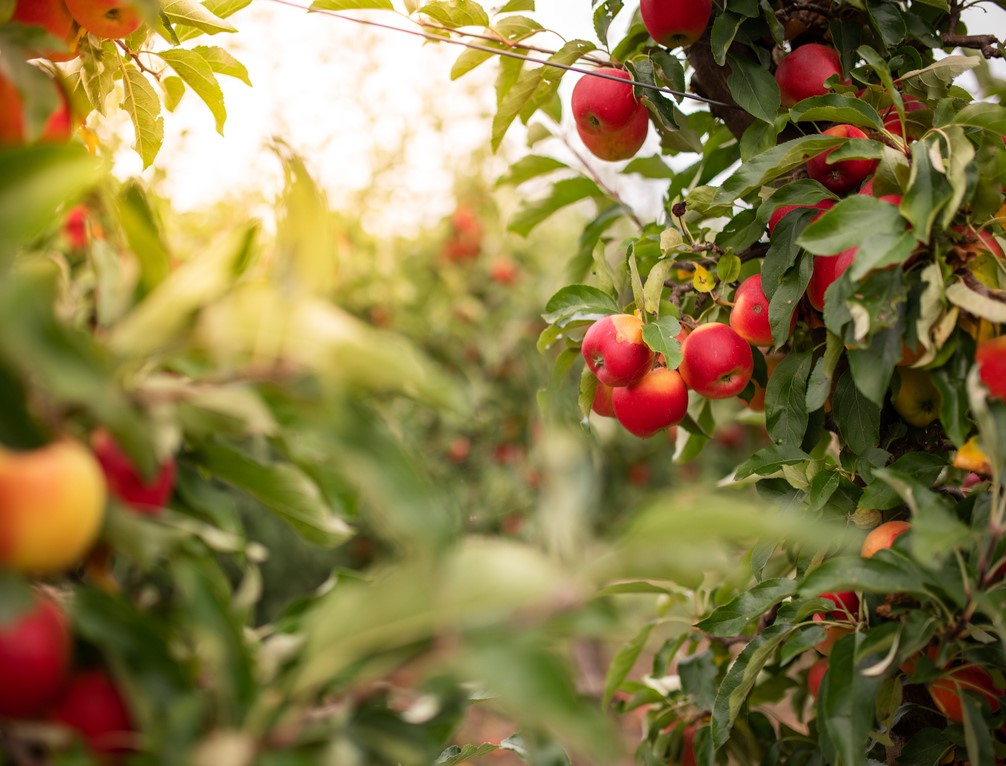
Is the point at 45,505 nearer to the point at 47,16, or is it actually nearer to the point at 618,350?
the point at 47,16

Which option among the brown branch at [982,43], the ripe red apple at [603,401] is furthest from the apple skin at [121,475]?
the brown branch at [982,43]

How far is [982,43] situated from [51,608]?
3.52 ft

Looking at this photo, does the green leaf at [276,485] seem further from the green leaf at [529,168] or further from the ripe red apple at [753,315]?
the green leaf at [529,168]

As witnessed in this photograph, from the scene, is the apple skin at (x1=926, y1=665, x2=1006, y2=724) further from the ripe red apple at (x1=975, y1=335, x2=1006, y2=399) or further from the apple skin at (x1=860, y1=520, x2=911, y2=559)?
the ripe red apple at (x1=975, y1=335, x2=1006, y2=399)

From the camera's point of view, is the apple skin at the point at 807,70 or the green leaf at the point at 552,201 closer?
the apple skin at the point at 807,70

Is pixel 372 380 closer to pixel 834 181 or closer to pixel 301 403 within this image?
pixel 301 403

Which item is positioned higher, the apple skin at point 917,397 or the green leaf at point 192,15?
the green leaf at point 192,15

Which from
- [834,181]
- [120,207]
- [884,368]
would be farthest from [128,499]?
[834,181]

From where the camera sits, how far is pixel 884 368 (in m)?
0.73

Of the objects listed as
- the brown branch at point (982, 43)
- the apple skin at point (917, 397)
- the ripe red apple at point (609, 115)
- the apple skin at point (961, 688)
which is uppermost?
the brown branch at point (982, 43)

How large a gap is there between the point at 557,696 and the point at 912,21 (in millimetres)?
981

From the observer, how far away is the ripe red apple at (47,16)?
60cm

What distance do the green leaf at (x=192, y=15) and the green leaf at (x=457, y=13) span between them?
0.85ft

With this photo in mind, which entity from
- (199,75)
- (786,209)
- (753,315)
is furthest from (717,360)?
(199,75)
